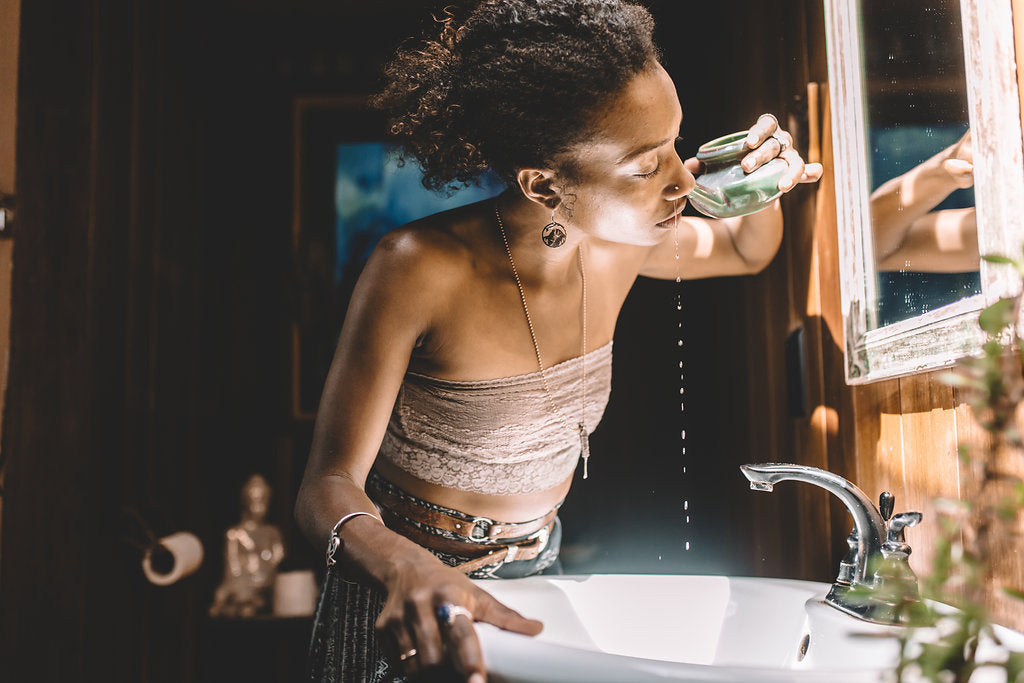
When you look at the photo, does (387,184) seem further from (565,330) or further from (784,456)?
(784,456)

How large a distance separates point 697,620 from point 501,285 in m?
0.51

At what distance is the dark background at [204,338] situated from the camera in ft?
4.86

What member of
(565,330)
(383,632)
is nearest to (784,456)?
(565,330)

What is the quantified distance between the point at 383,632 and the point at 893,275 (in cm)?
61

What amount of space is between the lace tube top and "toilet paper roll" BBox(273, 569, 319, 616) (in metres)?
0.95

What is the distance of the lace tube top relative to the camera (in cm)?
110

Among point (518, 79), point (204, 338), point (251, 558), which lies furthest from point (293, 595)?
point (518, 79)

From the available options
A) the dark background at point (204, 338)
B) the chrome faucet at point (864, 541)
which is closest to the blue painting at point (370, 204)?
the dark background at point (204, 338)

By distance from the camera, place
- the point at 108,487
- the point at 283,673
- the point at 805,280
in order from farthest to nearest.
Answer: the point at 283,673 → the point at 108,487 → the point at 805,280

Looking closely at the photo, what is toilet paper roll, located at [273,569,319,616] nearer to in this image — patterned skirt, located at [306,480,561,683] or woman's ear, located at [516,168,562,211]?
patterned skirt, located at [306,480,561,683]

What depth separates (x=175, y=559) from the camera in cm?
177

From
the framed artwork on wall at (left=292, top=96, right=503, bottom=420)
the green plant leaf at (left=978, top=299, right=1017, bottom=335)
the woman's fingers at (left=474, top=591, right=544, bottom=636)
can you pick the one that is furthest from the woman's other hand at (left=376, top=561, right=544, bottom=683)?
the framed artwork on wall at (left=292, top=96, right=503, bottom=420)

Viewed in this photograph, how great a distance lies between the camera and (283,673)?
77.3 inches

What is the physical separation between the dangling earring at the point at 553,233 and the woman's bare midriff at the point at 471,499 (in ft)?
1.16
